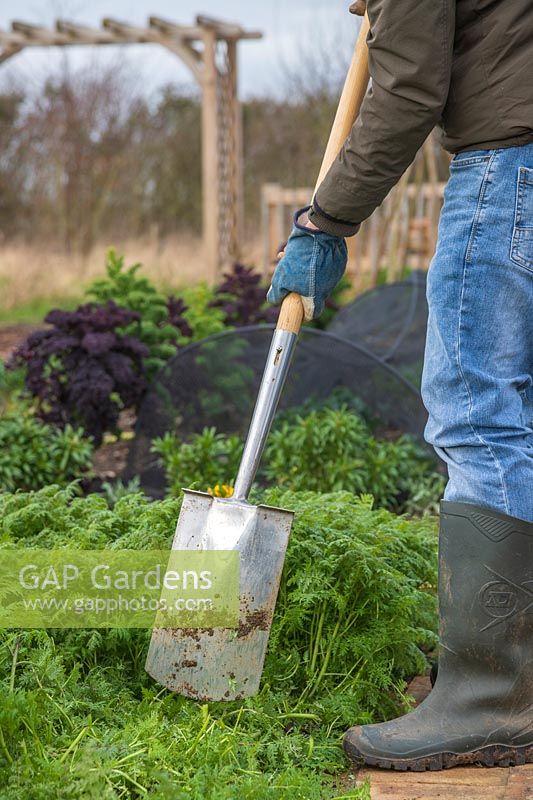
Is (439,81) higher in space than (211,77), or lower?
lower

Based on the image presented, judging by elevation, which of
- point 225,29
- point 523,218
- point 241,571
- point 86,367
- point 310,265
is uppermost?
point 225,29

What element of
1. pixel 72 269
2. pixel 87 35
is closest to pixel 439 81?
pixel 87 35

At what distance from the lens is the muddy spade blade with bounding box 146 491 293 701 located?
2.20 metres

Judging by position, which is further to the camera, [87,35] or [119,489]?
[87,35]

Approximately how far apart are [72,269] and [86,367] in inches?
362

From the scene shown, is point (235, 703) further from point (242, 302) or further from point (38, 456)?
point (242, 302)

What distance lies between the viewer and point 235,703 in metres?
2.25

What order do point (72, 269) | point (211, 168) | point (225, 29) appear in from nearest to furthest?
point (225, 29), point (211, 168), point (72, 269)

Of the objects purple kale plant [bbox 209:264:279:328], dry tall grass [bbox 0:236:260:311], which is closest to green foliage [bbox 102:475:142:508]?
purple kale plant [bbox 209:264:279:328]

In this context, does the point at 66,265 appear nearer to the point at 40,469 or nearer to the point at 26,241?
the point at 26,241

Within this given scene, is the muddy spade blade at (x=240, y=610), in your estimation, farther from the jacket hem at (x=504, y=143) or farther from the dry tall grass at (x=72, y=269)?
the dry tall grass at (x=72, y=269)

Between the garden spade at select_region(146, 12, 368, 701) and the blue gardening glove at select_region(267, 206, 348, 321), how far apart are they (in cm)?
4

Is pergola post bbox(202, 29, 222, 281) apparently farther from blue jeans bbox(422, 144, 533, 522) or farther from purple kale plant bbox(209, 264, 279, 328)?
blue jeans bbox(422, 144, 533, 522)

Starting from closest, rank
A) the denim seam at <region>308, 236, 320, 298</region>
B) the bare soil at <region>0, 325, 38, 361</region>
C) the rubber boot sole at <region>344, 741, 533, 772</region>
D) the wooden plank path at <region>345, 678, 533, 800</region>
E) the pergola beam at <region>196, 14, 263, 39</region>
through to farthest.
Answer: the wooden plank path at <region>345, 678, 533, 800</region> → the rubber boot sole at <region>344, 741, 533, 772</region> → the denim seam at <region>308, 236, 320, 298</region> → the bare soil at <region>0, 325, 38, 361</region> → the pergola beam at <region>196, 14, 263, 39</region>
